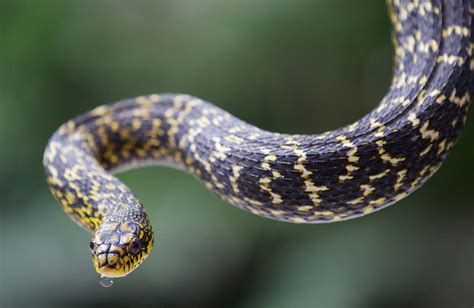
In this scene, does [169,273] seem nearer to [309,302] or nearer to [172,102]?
[309,302]

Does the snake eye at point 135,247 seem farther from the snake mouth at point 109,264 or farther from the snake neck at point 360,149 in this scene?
the snake neck at point 360,149

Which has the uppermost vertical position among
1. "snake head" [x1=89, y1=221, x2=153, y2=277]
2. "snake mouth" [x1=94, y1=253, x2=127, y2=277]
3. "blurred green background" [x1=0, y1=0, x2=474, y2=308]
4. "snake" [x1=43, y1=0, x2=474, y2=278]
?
"blurred green background" [x1=0, y1=0, x2=474, y2=308]

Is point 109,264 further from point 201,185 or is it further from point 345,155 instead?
point 201,185

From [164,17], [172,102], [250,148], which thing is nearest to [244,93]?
[164,17]

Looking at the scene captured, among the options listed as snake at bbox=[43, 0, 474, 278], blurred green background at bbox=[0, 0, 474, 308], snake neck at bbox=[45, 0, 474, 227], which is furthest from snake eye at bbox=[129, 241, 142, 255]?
blurred green background at bbox=[0, 0, 474, 308]

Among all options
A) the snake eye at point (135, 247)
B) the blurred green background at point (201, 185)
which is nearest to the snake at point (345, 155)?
the snake eye at point (135, 247)

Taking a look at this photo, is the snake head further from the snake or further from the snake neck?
the snake neck

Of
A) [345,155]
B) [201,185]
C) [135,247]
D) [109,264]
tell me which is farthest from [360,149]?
[201,185]

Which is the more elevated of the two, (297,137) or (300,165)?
(297,137)
